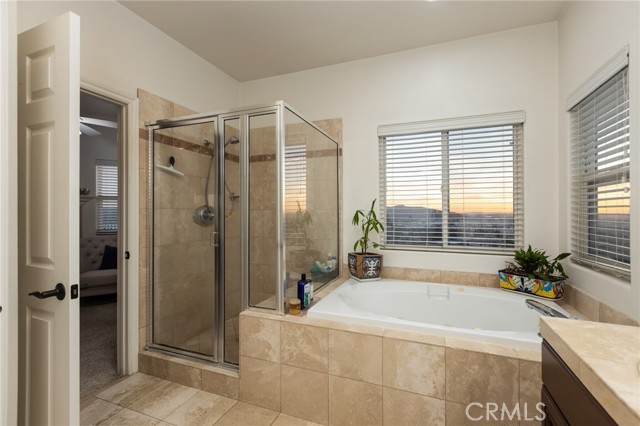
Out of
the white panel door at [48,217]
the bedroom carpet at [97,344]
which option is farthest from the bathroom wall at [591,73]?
the bedroom carpet at [97,344]

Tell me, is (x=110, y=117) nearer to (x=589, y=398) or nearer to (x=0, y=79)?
(x=0, y=79)

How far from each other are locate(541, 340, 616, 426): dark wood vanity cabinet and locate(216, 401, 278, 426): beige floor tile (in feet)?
4.47

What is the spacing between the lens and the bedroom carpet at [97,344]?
2.04 meters

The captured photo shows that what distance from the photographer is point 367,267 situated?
2531mm

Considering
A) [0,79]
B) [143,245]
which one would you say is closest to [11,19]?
[0,79]

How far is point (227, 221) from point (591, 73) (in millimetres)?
2404

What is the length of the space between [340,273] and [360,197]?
2.38 ft

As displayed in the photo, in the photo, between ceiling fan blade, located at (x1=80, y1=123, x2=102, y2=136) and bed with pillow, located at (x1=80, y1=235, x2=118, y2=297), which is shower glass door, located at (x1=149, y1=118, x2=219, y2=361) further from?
ceiling fan blade, located at (x1=80, y1=123, x2=102, y2=136)

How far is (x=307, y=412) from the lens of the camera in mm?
1671

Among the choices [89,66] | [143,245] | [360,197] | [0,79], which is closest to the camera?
[0,79]

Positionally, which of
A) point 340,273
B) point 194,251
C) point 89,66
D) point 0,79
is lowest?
point 340,273

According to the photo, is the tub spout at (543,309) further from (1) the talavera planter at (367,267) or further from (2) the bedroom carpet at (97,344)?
(2) the bedroom carpet at (97,344)

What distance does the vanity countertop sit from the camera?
1.79ft

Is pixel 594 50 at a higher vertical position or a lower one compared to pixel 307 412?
higher
